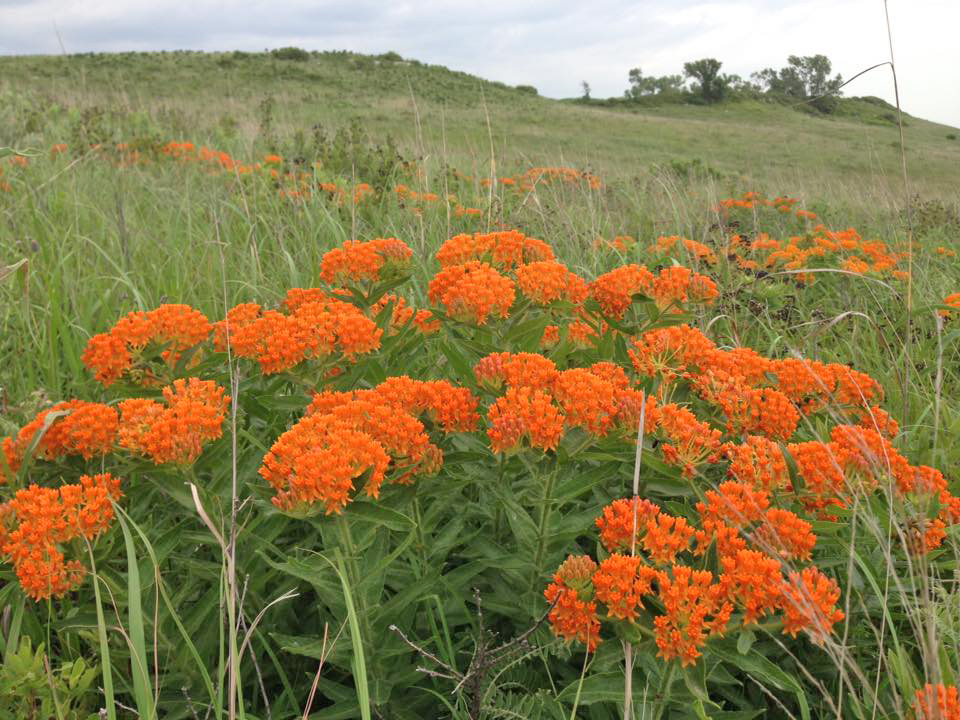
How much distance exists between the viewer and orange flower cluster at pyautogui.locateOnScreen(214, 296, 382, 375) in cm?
198

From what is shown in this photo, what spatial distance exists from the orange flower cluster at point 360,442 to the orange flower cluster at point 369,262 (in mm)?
624

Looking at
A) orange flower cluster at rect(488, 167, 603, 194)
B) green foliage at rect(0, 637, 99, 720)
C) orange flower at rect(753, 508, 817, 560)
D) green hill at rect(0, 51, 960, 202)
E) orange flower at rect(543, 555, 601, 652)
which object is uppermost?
green hill at rect(0, 51, 960, 202)

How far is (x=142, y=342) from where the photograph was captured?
2.15m

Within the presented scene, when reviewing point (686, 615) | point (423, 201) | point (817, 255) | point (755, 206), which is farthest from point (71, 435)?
point (755, 206)

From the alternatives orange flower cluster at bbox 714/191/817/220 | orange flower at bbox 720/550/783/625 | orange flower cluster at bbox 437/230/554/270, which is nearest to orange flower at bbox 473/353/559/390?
orange flower at bbox 720/550/783/625

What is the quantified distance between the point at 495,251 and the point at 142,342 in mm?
1221

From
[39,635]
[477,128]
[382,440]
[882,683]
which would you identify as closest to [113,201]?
[39,635]

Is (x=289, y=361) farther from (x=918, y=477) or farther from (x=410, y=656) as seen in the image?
(x=918, y=477)

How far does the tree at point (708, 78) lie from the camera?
51438mm

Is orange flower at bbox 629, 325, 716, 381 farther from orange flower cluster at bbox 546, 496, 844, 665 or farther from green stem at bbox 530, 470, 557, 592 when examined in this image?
orange flower cluster at bbox 546, 496, 844, 665

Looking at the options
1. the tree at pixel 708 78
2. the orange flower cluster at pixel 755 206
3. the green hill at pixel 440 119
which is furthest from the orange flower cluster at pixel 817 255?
the tree at pixel 708 78

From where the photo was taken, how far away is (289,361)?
1980mm

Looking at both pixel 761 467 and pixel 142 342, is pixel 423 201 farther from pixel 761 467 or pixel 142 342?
pixel 761 467

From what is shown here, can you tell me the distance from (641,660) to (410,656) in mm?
586
